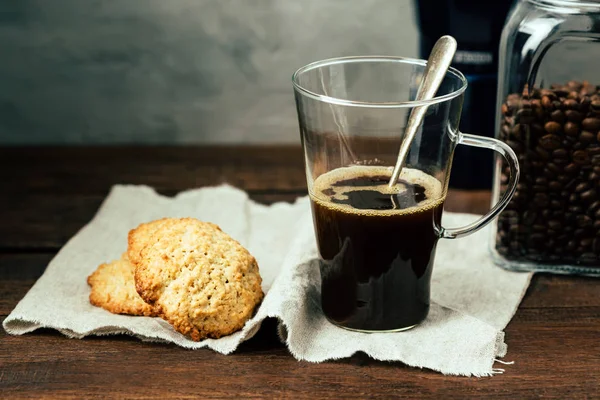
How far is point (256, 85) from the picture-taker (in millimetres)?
1975

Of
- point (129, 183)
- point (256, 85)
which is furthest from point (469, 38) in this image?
point (129, 183)

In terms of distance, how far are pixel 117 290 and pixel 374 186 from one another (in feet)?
1.31

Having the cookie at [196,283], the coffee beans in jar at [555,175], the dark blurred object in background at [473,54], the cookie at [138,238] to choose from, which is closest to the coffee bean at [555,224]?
the coffee beans in jar at [555,175]

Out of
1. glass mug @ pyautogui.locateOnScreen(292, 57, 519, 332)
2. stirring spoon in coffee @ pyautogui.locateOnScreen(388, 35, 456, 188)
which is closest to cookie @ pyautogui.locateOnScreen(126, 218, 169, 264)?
glass mug @ pyautogui.locateOnScreen(292, 57, 519, 332)

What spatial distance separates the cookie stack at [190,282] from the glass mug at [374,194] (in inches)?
4.7

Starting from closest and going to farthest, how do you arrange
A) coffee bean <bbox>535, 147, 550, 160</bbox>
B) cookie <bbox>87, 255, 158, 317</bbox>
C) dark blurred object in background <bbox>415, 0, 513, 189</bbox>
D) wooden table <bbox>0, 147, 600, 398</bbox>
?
wooden table <bbox>0, 147, 600, 398</bbox>
cookie <bbox>87, 255, 158, 317</bbox>
coffee bean <bbox>535, 147, 550, 160</bbox>
dark blurred object in background <bbox>415, 0, 513, 189</bbox>

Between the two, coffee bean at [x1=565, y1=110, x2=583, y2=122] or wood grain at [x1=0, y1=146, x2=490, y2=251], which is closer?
coffee bean at [x1=565, y1=110, x2=583, y2=122]

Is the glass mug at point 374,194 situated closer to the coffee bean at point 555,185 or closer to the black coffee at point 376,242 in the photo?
the black coffee at point 376,242

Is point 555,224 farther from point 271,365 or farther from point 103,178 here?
point 103,178

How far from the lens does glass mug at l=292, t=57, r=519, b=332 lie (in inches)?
40.5

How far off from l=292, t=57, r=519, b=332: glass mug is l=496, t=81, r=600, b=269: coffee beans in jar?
14 centimetres

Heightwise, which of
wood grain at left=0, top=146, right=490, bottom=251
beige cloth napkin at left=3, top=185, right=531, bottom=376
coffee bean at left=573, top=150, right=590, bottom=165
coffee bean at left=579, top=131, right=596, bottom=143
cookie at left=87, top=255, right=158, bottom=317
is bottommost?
wood grain at left=0, top=146, right=490, bottom=251

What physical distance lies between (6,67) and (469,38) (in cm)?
109

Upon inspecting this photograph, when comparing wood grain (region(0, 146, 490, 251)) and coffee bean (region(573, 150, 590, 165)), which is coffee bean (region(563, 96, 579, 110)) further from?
wood grain (region(0, 146, 490, 251))
